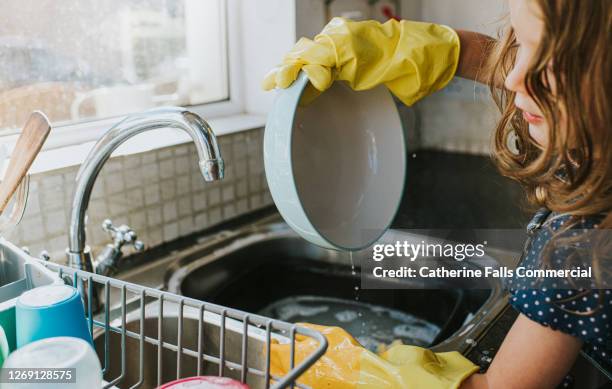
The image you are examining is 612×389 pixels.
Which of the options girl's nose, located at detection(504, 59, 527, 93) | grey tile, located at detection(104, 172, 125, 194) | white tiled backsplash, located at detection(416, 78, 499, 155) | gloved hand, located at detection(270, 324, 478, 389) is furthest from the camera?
white tiled backsplash, located at detection(416, 78, 499, 155)

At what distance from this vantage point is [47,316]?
1.96 feet

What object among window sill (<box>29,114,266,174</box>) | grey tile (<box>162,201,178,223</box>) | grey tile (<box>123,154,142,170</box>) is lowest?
grey tile (<box>162,201,178,223</box>)

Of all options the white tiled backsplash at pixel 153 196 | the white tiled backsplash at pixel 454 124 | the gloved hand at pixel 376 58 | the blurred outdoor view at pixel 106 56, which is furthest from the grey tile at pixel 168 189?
the white tiled backsplash at pixel 454 124

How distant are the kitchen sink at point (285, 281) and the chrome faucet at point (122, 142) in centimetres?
26

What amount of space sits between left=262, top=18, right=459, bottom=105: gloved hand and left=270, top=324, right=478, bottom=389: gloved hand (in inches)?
13.9

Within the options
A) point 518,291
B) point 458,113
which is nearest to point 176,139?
point 518,291

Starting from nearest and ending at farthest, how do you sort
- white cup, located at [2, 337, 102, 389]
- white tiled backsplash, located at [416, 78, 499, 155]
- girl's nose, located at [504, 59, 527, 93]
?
white cup, located at [2, 337, 102, 389] → girl's nose, located at [504, 59, 527, 93] → white tiled backsplash, located at [416, 78, 499, 155]

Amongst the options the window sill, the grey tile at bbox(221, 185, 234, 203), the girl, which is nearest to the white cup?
the girl

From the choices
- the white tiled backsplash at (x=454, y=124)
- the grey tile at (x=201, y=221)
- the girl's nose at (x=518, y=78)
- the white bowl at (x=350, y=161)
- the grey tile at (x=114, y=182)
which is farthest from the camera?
the white tiled backsplash at (x=454, y=124)

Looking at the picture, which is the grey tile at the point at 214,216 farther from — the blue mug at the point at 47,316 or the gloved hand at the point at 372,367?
the blue mug at the point at 47,316

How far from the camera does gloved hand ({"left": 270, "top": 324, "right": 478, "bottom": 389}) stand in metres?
0.79

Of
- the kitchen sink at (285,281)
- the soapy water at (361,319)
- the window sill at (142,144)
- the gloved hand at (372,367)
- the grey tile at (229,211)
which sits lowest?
the soapy water at (361,319)

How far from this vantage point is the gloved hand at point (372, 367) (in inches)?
31.0

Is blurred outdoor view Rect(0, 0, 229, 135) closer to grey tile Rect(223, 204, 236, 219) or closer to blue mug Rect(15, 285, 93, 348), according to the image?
grey tile Rect(223, 204, 236, 219)
